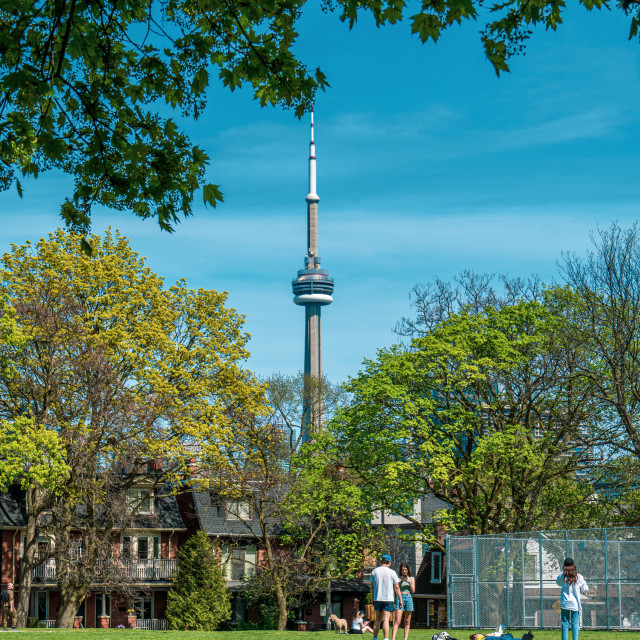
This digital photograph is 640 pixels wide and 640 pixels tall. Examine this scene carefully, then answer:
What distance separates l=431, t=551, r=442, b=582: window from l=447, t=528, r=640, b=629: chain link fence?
36951mm

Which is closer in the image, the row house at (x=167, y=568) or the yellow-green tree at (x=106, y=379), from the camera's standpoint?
the yellow-green tree at (x=106, y=379)

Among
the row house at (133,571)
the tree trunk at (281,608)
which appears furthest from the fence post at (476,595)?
the row house at (133,571)

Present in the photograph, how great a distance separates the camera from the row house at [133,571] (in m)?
57.4

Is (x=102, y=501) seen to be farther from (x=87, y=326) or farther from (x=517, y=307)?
(x=517, y=307)

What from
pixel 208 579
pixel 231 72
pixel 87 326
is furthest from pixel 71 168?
pixel 208 579

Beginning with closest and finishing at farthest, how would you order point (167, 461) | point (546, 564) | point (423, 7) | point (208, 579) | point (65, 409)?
1. point (423, 7)
2. point (546, 564)
3. point (65, 409)
4. point (167, 461)
5. point (208, 579)

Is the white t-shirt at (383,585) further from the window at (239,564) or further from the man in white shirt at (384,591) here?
the window at (239,564)

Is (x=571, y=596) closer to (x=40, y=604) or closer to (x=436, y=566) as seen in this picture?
(x=40, y=604)

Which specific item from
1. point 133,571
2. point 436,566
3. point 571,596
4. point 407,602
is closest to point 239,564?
point 133,571

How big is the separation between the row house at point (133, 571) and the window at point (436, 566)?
719 inches

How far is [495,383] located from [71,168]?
111 ft

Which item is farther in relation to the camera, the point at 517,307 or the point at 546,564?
the point at 517,307

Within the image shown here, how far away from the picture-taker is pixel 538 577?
32.3 m

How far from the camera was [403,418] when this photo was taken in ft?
137
